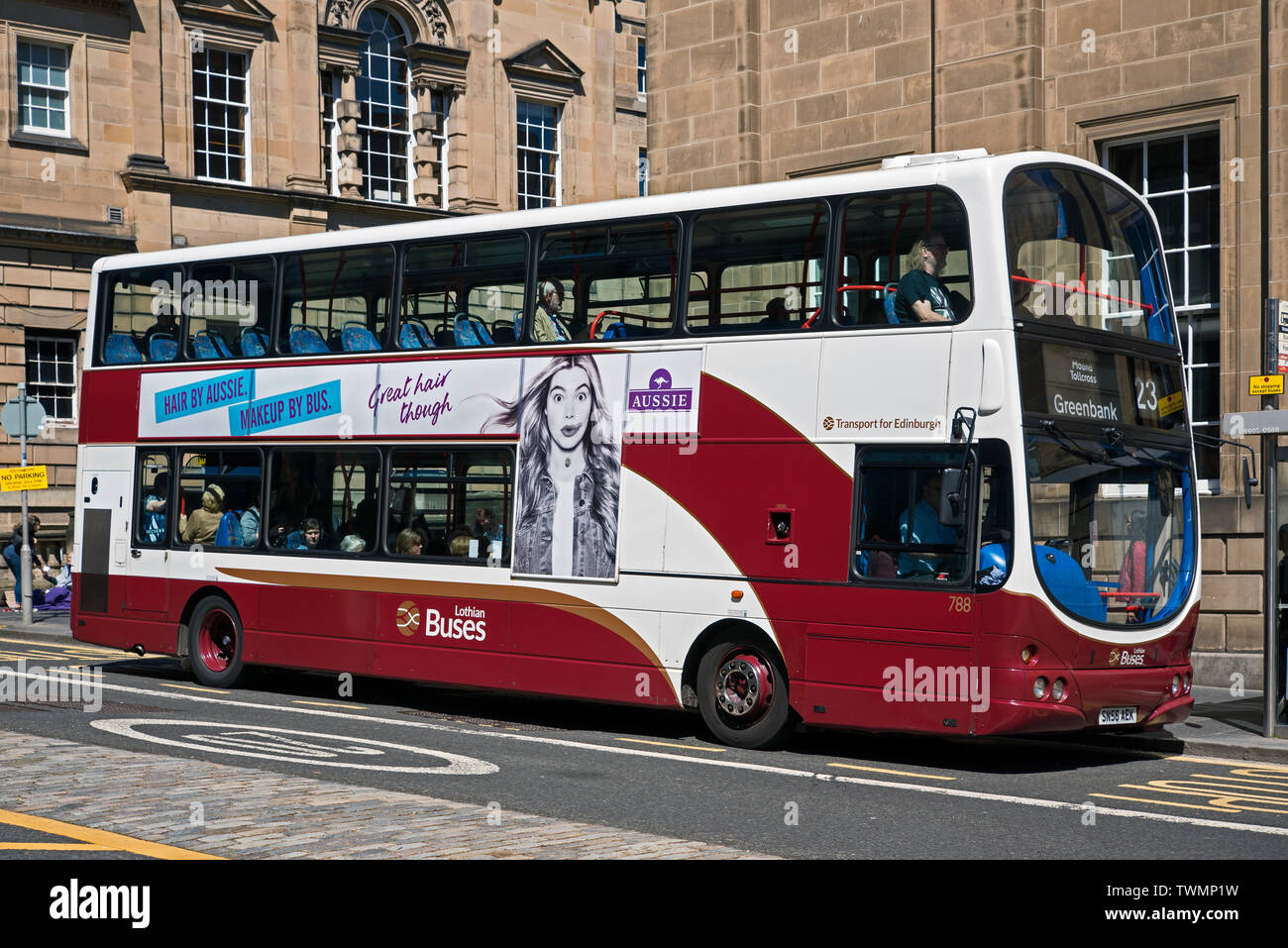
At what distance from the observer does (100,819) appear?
847 cm

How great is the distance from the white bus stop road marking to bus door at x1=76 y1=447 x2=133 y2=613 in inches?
86.2

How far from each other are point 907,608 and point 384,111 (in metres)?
34.8

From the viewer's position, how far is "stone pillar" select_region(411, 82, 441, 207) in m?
43.4

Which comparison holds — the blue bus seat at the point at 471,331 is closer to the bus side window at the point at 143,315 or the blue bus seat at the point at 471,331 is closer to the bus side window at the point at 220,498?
the bus side window at the point at 220,498

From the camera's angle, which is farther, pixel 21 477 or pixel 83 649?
pixel 21 477

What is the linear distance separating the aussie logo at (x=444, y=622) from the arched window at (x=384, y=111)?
2969 cm

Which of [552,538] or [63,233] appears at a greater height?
[63,233]

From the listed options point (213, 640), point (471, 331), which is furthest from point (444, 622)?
point (213, 640)

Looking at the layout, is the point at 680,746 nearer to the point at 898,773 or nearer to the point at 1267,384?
the point at 898,773

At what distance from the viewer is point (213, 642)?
16.8 m

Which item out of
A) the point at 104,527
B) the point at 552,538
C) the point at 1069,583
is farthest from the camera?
the point at 104,527

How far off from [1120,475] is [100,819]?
23.9 feet

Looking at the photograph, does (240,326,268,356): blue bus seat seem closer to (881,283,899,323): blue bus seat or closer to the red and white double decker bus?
the red and white double decker bus

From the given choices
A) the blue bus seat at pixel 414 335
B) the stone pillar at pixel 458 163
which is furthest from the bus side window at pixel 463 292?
the stone pillar at pixel 458 163
